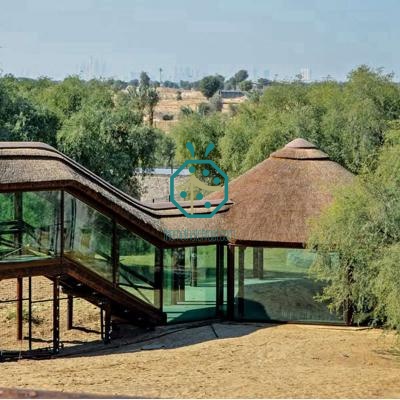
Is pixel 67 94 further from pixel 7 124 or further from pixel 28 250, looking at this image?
pixel 28 250

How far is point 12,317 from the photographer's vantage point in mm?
20031

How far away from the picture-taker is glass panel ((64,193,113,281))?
56.3 ft

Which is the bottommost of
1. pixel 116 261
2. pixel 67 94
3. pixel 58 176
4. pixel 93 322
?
pixel 93 322

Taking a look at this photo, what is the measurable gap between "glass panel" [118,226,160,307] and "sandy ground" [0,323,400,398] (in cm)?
103

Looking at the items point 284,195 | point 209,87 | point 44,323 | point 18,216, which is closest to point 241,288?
point 284,195

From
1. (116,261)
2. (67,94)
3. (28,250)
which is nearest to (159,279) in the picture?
(116,261)

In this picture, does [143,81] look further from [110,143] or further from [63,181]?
[63,181]

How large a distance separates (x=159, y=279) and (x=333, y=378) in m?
5.86

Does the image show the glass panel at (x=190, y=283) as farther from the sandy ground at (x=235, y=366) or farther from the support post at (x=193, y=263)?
the sandy ground at (x=235, y=366)

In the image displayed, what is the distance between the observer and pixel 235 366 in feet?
50.3

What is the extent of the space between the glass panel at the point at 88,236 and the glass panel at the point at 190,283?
1.82 meters

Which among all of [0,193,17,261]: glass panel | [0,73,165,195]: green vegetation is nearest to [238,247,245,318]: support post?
[0,193,17,261]: glass panel

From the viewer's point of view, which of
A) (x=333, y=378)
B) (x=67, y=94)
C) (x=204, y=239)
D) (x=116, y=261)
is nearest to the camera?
(x=333, y=378)

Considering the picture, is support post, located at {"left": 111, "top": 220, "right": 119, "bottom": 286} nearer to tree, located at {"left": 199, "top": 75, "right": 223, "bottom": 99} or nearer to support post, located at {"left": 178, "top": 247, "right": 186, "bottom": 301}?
support post, located at {"left": 178, "top": 247, "right": 186, "bottom": 301}
